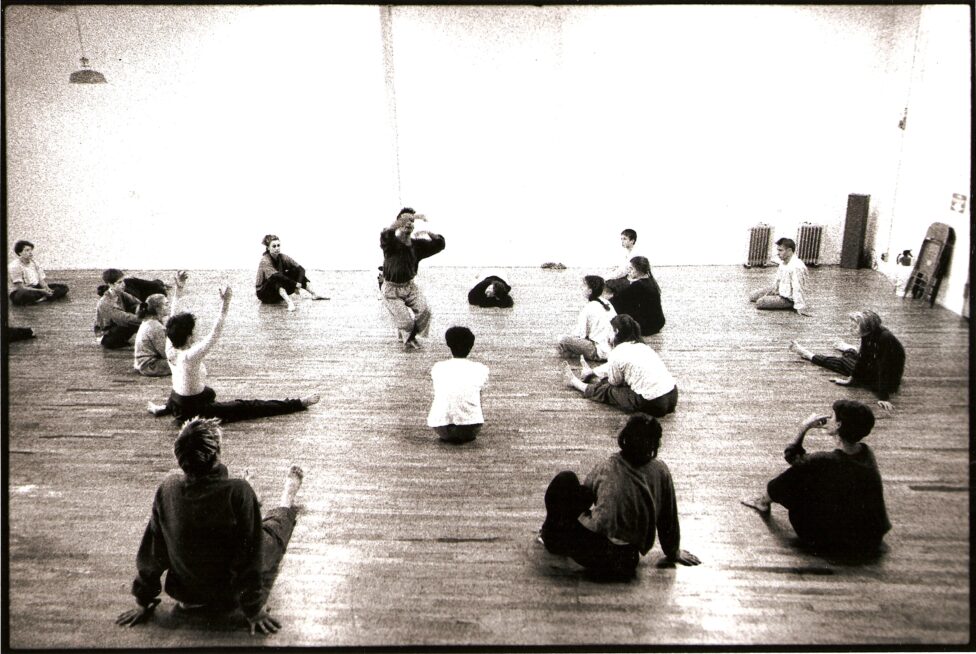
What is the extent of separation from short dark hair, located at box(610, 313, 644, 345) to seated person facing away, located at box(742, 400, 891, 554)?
1695 mm

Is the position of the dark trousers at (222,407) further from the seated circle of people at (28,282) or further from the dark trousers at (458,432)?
the seated circle of people at (28,282)

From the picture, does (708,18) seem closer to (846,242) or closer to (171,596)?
(846,242)

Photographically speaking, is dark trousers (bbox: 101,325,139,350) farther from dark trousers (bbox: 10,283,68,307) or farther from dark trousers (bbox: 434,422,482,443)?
dark trousers (bbox: 434,422,482,443)

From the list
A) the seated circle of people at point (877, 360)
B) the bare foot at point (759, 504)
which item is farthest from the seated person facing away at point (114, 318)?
the seated circle of people at point (877, 360)

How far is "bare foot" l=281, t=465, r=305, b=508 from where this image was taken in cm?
402

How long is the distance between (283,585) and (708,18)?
7841mm

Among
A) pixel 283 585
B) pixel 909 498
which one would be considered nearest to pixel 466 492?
pixel 283 585

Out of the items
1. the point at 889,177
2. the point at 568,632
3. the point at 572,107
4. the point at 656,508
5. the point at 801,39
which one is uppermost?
the point at 801,39

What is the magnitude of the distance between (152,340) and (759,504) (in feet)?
14.9

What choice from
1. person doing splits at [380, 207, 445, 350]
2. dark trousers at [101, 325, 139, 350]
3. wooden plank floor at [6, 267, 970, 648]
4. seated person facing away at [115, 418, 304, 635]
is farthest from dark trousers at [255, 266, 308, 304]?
seated person facing away at [115, 418, 304, 635]

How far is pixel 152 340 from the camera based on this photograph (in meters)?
6.09

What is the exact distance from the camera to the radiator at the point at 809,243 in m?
9.54

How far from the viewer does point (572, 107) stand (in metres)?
9.42

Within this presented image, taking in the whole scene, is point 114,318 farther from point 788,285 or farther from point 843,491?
point 788,285
